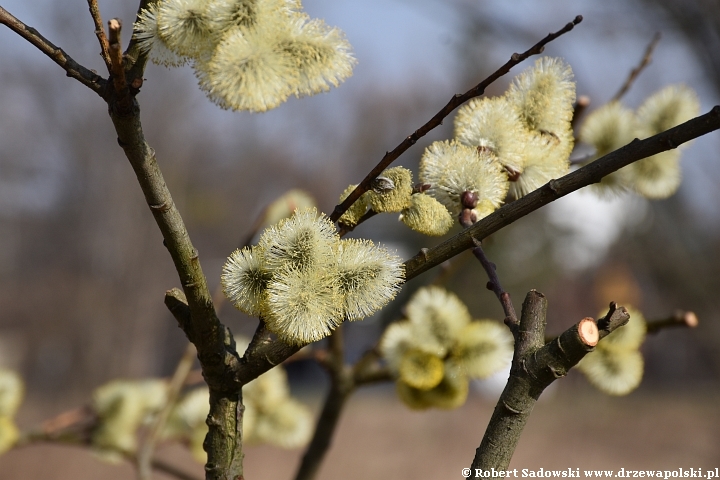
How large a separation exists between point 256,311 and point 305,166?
538 inches

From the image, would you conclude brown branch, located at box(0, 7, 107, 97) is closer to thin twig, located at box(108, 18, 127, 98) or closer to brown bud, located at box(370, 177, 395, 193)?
thin twig, located at box(108, 18, 127, 98)

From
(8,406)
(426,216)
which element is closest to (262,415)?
(8,406)

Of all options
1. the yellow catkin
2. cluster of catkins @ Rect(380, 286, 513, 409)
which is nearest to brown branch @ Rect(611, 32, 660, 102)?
cluster of catkins @ Rect(380, 286, 513, 409)

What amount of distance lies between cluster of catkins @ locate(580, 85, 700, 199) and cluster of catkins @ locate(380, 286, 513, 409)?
0.26 meters

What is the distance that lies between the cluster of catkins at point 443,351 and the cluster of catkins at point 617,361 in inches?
4.9

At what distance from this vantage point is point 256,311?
62cm

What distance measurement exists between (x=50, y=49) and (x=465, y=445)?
6.51 meters

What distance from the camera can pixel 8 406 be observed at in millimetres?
1258

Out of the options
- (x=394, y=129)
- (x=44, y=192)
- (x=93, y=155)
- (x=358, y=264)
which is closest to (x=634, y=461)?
(x=358, y=264)

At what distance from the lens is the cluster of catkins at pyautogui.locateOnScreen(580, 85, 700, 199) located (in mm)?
926

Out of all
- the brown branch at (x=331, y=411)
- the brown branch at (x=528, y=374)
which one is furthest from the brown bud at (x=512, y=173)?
the brown branch at (x=331, y=411)

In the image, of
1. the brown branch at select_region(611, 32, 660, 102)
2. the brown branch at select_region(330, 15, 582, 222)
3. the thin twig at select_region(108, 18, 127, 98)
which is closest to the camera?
the thin twig at select_region(108, 18, 127, 98)

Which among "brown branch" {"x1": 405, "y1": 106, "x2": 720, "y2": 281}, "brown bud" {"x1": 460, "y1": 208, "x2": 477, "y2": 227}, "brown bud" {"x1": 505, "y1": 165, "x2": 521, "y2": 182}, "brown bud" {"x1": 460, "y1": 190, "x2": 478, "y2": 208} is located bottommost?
"brown branch" {"x1": 405, "y1": 106, "x2": 720, "y2": 281}

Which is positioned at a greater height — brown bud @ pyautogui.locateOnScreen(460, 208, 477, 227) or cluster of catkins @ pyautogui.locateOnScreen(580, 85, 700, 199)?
cluster of catkins @ pyautogui.locateOnScreen(580, 85, 700, 199)
